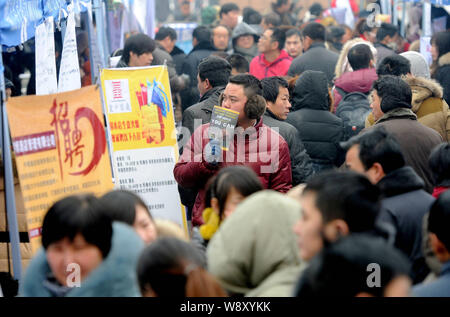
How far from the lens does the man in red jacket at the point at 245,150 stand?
5246 millimetres

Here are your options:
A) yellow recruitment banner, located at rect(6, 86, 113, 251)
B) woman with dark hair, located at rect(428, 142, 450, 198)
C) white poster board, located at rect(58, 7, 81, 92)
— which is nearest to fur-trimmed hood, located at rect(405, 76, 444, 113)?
woman with dark hair, located at rect(428, 142, 450, 198)

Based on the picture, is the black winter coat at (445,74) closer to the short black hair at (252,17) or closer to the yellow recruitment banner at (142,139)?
the yellow recruitment banner at (142,139)

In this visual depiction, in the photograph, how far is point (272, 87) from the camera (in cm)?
630

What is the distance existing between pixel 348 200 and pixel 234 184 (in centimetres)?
93

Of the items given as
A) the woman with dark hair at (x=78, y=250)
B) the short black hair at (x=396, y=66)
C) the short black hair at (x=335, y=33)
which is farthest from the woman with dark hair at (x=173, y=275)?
the short black hair at (x=335, y=33)

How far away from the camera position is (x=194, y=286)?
267 centimetres

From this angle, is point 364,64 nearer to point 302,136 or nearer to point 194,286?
point 302,136

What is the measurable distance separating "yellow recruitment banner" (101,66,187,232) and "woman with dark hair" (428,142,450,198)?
2.67 meters

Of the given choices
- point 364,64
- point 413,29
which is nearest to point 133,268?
point 364,64

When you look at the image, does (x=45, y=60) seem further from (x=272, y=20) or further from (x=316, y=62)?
(x=272, y=20)

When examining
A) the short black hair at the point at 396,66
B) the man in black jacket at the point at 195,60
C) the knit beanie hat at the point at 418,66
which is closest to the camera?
the short black hair at the point at 396,66

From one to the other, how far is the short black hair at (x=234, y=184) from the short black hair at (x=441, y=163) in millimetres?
1269

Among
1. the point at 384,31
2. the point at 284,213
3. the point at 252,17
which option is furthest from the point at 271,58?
the point at 284,213

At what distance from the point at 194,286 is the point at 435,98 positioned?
4412 millimetres
